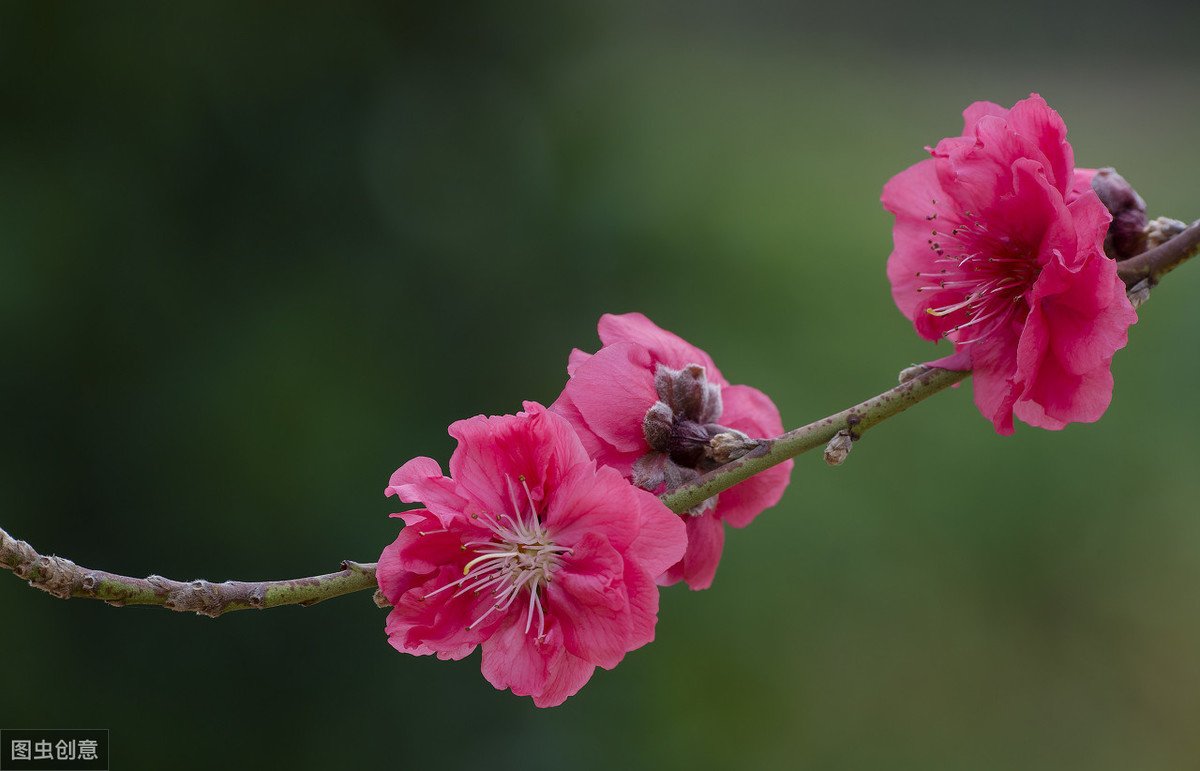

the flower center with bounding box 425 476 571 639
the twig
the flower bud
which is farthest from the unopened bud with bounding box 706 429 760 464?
the twig

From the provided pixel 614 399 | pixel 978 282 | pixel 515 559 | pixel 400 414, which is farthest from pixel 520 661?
pixel 400 414

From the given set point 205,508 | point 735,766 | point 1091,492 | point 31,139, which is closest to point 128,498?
point 205,508

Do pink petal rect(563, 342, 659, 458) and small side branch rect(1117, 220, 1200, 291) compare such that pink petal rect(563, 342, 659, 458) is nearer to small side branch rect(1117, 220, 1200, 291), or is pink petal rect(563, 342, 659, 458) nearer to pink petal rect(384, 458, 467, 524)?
pink petal rect(384, 458, 467, 524)

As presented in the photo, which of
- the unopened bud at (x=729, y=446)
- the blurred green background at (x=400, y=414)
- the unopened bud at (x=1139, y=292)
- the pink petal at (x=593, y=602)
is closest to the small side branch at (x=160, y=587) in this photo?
the pink petal at (x=593, y=602)

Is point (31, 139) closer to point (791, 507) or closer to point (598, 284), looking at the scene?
point (598, 284)

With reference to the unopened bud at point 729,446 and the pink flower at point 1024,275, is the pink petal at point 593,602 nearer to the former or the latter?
the unopened bud at point 729,446

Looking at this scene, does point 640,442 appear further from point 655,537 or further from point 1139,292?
point 1139,292
